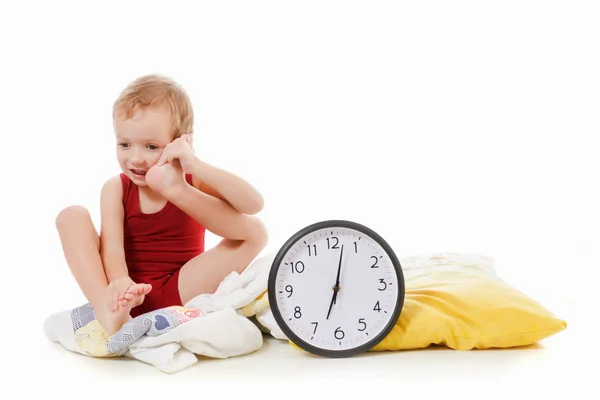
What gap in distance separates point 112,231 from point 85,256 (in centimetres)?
15

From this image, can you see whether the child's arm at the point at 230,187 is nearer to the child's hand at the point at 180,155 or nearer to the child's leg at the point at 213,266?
the child's hand at the point at 180,155

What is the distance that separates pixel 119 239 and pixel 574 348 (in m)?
1.47

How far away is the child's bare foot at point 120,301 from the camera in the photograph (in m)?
2.44

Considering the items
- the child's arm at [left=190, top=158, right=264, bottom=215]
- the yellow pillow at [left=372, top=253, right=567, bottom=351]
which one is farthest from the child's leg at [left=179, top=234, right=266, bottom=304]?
the yellow pillow at [left=372, top=253, right=567, bottom=351]

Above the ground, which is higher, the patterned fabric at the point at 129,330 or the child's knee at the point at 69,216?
the child's knee at the point at 69,216

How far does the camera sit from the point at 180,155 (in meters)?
2.60

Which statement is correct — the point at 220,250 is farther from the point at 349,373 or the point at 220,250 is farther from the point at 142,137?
the point at 349,373

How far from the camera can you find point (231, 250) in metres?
2.80

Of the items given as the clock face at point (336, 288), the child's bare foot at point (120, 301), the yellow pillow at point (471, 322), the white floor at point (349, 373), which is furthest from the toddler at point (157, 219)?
the yellow pillow at point (471, 322)

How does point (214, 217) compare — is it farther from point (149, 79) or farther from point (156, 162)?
point (149, 79)

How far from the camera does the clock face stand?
2369 mm

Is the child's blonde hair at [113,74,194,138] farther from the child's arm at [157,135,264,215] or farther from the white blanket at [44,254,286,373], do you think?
the white blanket at [44,254,286,373]

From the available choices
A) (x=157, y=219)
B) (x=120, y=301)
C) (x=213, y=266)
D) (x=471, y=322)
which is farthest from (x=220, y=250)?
(x=471, y=322)

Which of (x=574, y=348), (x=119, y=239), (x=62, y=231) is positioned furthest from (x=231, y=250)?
(x=574, y=348)
